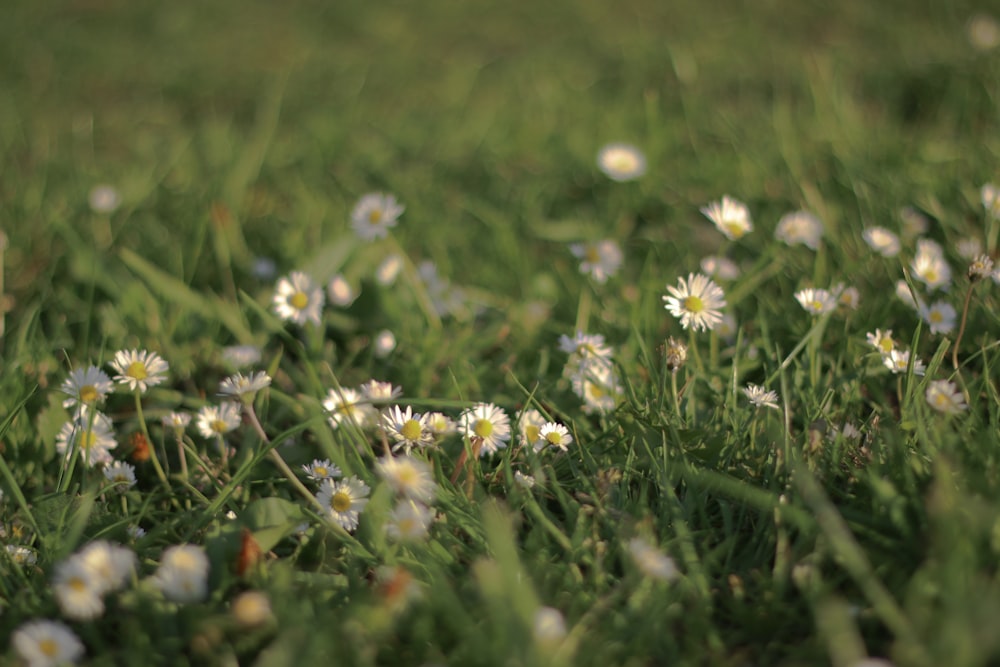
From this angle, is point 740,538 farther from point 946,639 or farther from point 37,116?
point 37,116

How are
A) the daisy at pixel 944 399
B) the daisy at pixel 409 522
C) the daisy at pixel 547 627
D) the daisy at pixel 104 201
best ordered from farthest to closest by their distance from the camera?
the daisy at pixel 104 201
the daisy at pixel 944 399
the daisy at pixel 409 522
the daisy at pixel 547 627

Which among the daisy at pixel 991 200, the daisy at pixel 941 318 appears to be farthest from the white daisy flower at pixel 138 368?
the daisy at pixel 991 200

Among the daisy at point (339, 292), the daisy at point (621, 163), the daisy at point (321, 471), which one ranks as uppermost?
the daisy at point (621, 163)

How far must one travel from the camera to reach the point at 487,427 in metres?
1.33

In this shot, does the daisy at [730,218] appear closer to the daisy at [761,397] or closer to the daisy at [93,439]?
the daisy at [761,397]

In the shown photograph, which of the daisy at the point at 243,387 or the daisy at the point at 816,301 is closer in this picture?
the daisy at the point at 243,387

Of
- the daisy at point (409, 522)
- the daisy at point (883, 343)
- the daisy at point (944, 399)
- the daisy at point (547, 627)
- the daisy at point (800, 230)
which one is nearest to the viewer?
the daisy at point (547, 627)

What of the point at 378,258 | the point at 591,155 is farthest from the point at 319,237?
the point at 591,155

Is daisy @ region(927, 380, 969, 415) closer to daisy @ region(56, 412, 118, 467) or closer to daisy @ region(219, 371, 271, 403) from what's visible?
daisy @ region(219, 371, 271, 403)

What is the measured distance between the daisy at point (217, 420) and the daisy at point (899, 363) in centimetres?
114

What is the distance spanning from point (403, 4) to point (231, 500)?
2981 millimetres

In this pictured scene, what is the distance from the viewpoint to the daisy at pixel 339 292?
182 centimetres

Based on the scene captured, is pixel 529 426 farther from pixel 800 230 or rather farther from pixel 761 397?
pixel 800 230

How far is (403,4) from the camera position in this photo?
371 centimetres
